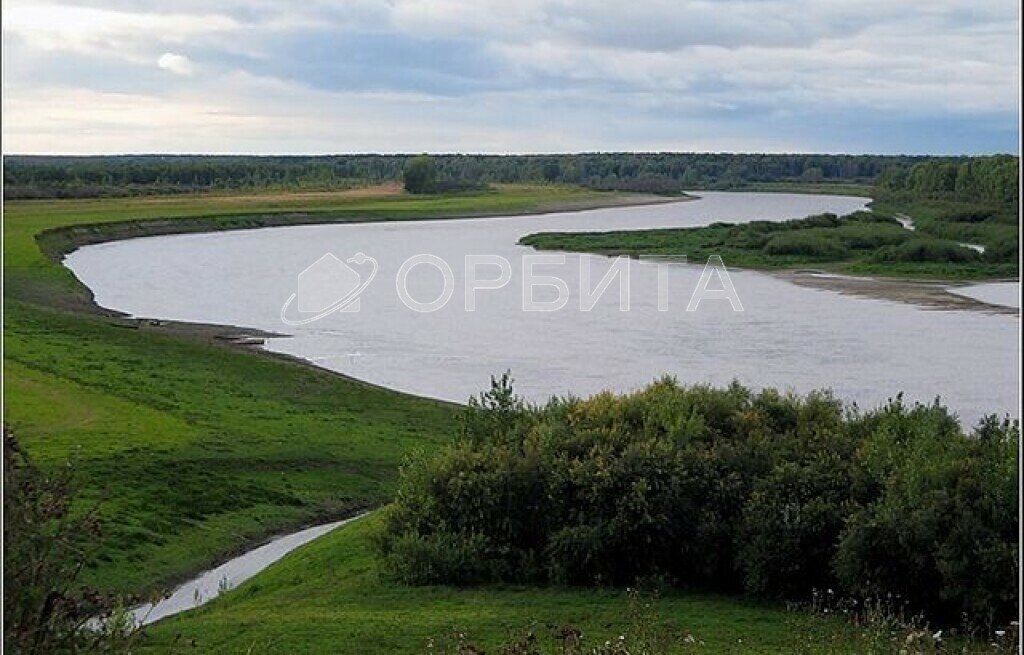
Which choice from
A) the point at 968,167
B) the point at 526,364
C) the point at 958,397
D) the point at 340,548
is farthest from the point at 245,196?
the point at 340,548

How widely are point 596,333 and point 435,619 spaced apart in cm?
2751

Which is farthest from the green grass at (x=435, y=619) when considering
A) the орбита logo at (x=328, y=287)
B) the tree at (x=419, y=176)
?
the tree at (x=419, y=176)

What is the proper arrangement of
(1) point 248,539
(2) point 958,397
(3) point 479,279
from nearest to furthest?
(1) point 248,539 → (2) point 958,397 → (3) point 479,279

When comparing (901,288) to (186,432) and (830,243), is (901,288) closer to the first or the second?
(830,243)

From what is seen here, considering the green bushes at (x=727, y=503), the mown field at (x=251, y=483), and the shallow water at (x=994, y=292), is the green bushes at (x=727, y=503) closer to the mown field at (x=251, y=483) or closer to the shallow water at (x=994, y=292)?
the mown field at (x=251, y=483)

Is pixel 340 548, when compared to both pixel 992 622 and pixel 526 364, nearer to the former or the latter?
pixel 992 622

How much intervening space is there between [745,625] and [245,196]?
10639 cm

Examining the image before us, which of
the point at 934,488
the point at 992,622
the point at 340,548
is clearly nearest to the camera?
the point at 992,622

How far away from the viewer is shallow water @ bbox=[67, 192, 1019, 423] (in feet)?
98.3

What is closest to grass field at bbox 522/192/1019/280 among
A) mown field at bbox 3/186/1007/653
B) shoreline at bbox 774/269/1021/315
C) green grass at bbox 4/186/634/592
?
shoreline at bbox 774/269/1021/315

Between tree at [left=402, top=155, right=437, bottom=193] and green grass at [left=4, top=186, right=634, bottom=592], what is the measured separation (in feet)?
277

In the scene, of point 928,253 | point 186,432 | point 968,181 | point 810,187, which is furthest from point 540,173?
point 186,432

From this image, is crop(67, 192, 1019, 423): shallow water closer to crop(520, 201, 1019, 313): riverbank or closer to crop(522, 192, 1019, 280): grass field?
crop(520, 201, 1019, 313): riverbank

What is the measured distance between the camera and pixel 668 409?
1383 cm
